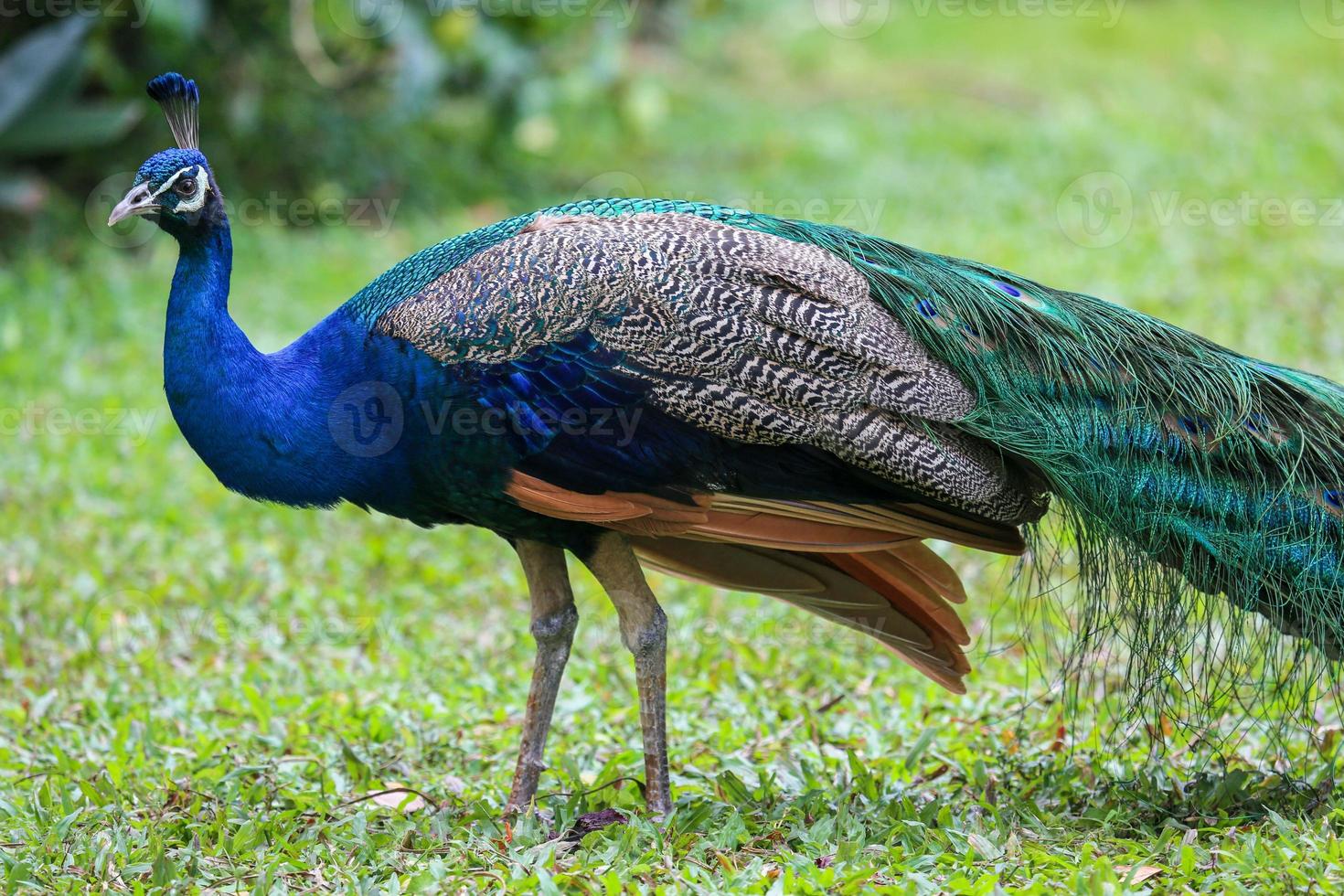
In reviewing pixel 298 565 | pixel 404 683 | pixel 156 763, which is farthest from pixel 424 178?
pixel 156 763

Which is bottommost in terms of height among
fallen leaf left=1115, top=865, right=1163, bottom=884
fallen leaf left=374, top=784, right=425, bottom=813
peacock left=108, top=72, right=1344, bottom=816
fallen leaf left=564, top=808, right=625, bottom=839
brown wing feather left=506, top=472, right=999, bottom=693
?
fallen leaf left=374, top=784, right=425, bottom=813

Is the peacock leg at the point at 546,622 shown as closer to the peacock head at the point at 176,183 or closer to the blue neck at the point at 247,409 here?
the blue neck at the point at 247,409

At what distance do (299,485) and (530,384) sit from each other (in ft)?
2.11

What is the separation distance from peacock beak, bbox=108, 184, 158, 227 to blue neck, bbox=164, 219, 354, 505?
0.71 ft

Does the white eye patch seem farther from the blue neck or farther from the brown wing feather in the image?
the brown wing feather

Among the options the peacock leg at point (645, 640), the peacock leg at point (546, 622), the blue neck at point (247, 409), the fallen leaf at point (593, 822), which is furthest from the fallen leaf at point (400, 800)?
the blue neck at point (247, 409)

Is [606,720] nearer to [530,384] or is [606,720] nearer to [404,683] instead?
[404,683]

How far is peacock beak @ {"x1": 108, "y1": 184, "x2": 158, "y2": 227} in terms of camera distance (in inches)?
142

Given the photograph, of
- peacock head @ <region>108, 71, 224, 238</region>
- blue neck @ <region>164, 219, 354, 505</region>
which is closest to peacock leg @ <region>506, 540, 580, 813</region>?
blue neck @ <region>164, 219, 354, 505</region>

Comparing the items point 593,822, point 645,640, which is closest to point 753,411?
point 645,640

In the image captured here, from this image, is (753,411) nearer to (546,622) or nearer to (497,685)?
(546,622)

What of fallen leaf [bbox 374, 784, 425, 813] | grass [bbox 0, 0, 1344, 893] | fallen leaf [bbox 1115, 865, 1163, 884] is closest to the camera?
fallen leaf [bbox 1115, 865, 1163, 884]

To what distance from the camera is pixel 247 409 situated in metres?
3.67

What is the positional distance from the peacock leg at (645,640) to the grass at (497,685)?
0.43ft
